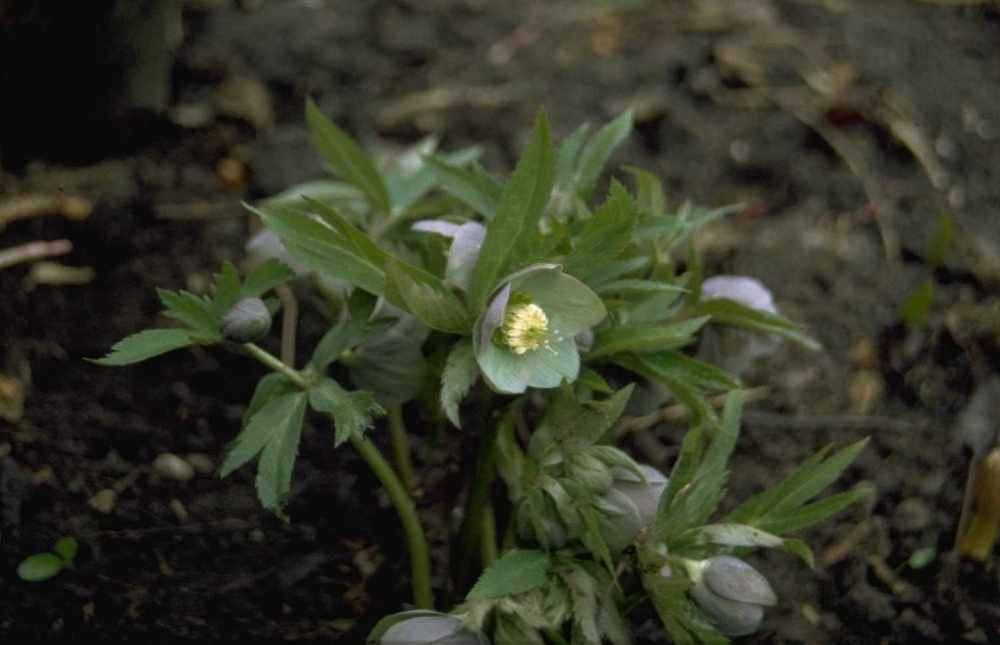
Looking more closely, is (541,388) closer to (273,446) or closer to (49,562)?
(273,446)

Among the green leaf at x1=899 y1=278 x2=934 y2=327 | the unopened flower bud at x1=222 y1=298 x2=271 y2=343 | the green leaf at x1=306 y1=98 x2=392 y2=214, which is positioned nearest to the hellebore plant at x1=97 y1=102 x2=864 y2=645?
the unopened flower bud at x1=222 y1=298 x2=271 y2=343

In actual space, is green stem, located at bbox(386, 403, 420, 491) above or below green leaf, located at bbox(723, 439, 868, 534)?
below

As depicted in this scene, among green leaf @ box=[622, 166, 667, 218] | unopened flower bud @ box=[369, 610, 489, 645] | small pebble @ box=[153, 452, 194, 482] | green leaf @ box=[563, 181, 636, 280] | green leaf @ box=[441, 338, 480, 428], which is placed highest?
green leaf @ box=[563, 181, 636, 280]

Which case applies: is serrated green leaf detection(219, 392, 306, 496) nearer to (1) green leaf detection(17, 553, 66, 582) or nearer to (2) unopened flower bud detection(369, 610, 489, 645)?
(2) unopened flower bud detection(369, 610, 489, 645)

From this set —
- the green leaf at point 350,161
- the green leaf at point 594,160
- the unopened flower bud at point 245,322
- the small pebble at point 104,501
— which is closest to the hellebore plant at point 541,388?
the unopened flower bud at point 245,322

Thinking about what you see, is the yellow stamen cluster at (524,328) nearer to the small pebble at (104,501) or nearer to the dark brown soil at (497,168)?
the dark brown soil at (497,168)

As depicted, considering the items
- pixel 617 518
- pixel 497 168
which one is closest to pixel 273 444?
pixel 617 518
